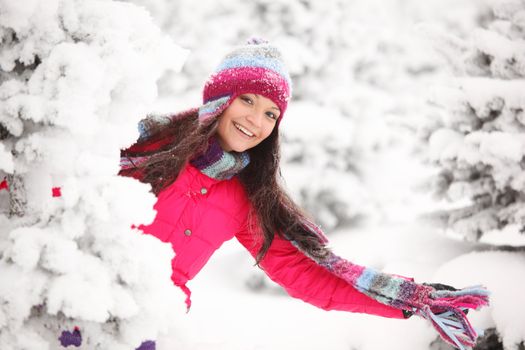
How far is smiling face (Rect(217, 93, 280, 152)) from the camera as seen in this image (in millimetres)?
2275

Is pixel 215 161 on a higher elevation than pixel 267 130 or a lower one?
lower

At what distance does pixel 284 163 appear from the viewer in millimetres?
6324

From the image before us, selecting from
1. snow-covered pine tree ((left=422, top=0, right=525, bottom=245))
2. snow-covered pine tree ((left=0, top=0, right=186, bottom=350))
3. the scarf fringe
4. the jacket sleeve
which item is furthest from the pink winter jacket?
snow-covered pine tree ((left=422, top=0, right=525, bottom=245))

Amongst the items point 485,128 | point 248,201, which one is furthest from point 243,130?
point 485,128

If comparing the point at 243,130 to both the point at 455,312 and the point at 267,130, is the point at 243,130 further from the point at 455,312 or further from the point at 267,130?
the point at 455,312

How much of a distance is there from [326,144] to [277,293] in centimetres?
233

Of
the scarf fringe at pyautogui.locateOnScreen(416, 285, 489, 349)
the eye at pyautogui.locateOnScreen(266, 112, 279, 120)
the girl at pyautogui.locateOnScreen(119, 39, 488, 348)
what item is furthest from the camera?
the eye at pyautogui.locateOnScreen(266, 112, 279, 120)

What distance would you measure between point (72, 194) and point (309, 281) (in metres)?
1.60

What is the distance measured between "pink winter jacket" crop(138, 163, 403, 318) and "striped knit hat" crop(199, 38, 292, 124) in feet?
1.32

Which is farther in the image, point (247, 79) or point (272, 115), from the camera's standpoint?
point (272, 115)

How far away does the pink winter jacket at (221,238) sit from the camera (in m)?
2.18

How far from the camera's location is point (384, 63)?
22.9 ft

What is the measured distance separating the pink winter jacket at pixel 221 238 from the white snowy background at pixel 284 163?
1.53 feet

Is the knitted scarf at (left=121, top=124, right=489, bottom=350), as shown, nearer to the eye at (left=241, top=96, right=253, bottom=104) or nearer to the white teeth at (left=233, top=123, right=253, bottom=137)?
the white teeth at (left=233, top=123, right=253, bottom=137)
